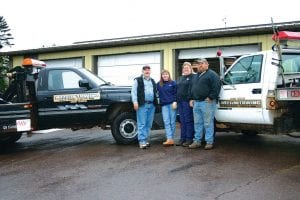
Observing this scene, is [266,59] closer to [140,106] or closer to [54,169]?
[140,106]

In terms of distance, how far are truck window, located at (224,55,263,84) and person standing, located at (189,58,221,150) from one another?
0.44 meters

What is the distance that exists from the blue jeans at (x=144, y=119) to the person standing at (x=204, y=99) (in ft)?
3.21

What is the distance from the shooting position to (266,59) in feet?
27.5

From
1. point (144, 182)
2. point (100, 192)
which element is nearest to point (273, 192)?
point (144, 182)

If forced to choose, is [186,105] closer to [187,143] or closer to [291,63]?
[187,143]

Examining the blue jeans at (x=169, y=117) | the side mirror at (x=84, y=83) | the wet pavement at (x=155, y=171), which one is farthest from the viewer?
the side mirror at (x=84, y=83)

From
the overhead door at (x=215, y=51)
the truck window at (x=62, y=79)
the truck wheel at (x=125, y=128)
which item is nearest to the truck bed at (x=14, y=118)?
the truck window at (x=62, y=79)

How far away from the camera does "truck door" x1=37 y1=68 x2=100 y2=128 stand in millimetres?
10008

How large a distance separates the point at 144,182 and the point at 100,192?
0.75 metres

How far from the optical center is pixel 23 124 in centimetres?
967

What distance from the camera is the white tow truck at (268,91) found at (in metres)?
8.12

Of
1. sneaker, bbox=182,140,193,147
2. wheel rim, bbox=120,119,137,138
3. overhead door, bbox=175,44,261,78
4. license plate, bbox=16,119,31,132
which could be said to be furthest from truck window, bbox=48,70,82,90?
overhead door, bbox=175,44,261,78

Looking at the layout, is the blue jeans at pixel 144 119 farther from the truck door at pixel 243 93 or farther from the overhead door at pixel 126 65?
the overhead door at pixel 126 65

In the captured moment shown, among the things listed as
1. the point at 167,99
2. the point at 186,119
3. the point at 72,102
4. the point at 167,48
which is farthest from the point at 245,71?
the point at 167,48
